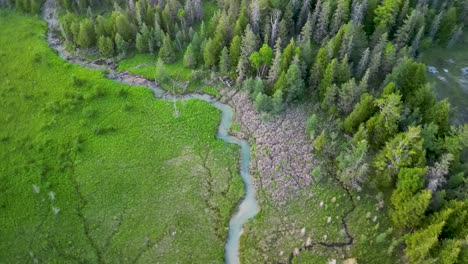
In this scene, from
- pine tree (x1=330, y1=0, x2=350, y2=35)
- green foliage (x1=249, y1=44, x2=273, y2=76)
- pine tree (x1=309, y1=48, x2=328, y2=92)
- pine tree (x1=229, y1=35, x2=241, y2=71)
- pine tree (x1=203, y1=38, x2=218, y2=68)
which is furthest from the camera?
pine tree (x1=330, y1=0, x2=350, y2=35)

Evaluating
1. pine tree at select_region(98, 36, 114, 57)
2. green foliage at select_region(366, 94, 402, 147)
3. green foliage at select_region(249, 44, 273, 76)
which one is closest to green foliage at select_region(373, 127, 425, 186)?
green foliage at select_region(366, 94, 402, 147)

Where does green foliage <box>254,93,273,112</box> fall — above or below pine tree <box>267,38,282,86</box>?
below

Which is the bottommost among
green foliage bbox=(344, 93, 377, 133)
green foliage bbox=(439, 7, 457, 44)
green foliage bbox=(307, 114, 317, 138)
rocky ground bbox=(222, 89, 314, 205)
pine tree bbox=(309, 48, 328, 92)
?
rocky ground bbox=(222, 89, 314, 205)

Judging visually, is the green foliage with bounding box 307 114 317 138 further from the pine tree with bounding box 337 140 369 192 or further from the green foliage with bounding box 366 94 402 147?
the green foliage with bounding box 366 94 402 147

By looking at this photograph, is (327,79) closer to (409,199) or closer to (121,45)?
(409,199)

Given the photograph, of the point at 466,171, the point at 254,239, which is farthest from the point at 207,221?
the point at 466,171


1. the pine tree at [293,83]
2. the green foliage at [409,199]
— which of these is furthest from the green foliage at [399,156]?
the pine tree at [293,83]

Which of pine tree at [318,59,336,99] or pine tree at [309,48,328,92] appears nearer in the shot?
pine tree at [318,59,336,99]

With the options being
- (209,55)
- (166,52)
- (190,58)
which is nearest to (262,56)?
(209,55)
